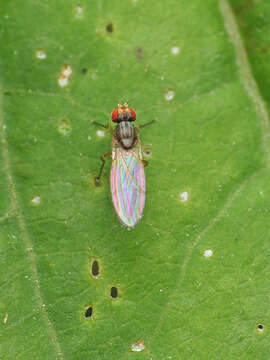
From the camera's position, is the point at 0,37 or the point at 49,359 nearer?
the point at 49,359

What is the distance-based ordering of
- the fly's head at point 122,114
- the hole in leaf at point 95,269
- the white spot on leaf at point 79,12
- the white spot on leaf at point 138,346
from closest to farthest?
the white spot on leaf at point 138,346
the hole in leaf at point 95,269
the fly's head at point 122,114
the white spot on leaf at point 79,12

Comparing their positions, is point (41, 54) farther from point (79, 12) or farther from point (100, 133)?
point (100, 133)

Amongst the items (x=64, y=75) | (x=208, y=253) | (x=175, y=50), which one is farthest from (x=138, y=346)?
(x=175, y=50)

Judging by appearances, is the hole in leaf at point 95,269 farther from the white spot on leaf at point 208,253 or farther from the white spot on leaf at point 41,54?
the white spot on leaf at point 41,54

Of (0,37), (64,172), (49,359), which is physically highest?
(0,37)

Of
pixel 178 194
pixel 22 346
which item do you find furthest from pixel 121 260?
pixel 22 346

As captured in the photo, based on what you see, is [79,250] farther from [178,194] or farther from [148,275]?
[178,194]

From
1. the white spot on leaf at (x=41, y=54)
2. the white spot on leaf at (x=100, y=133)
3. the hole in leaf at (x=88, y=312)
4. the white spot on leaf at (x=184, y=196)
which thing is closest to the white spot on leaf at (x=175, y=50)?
the white spot on leaf at (x=100, y=133)
